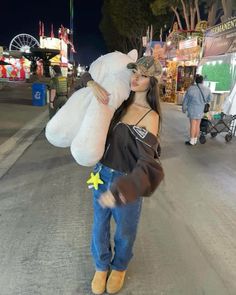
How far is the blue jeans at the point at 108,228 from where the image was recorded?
8.58 feet

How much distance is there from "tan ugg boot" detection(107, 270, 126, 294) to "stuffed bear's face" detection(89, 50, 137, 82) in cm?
156

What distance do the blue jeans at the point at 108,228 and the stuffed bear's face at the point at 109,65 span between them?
2.12ft

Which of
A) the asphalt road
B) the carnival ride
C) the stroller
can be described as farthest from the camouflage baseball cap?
the carnival ride

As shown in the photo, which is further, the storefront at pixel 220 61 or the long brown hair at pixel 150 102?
the storefront at pixel 220 61

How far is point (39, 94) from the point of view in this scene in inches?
693

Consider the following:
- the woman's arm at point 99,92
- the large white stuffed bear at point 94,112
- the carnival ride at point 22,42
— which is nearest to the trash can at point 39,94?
the large white stuffed bear at point 94,112

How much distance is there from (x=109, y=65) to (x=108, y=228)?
1.25 meters

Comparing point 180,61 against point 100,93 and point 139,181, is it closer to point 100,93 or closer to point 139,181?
point 100,93

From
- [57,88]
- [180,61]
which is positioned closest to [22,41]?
[180,61]

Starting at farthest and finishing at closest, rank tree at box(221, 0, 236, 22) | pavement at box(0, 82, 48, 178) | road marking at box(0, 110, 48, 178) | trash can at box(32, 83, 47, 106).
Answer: trash can at box(32, 83, 47, 106) → tree at box(221, 0, 236, 22) → pavement at box(0, 82, 48, 178) → road marking at box(0, 110, 48, 178)

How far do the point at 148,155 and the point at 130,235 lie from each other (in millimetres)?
769

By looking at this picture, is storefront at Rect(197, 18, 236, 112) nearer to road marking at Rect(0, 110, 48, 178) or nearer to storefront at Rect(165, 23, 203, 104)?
storefront at Rect(165, 23, 203, 104)

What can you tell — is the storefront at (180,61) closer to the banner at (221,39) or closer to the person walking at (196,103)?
the banner at (221,39)

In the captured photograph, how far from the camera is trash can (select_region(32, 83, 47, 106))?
1747 centimetres
